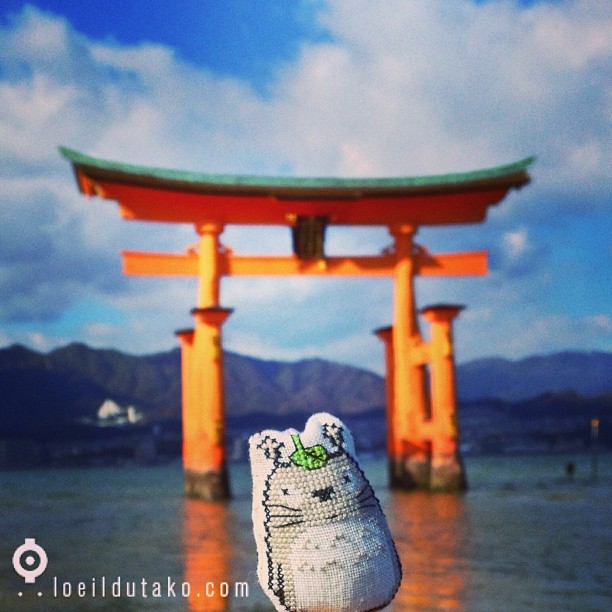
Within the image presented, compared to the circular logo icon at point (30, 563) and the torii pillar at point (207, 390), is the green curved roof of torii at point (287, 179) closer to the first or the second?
the torii pillar at point (207, 390)

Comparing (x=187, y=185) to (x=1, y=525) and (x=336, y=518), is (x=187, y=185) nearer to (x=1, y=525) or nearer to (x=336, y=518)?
(x=1, y=525)

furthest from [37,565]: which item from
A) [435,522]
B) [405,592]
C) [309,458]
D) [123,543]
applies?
[309,458]

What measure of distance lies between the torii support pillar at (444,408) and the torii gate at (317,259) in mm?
18

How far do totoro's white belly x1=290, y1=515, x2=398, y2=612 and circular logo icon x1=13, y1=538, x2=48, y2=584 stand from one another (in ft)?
19.1

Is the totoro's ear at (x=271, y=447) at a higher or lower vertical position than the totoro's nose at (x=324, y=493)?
higher

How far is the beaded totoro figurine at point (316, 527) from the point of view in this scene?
218 cm

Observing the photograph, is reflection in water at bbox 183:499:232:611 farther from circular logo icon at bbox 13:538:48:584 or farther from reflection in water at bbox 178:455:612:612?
circular logo icon at bbox 13:538:48:584

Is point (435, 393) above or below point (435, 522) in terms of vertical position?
above

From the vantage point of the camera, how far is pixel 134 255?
14562 millimetres

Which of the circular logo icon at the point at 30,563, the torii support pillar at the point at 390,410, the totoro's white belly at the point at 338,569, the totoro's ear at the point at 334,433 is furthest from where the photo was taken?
the torii support pillar at the point at 390,410

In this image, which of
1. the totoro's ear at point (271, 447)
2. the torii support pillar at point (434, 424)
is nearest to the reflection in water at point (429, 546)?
the torii support pillar at point (434, 424)

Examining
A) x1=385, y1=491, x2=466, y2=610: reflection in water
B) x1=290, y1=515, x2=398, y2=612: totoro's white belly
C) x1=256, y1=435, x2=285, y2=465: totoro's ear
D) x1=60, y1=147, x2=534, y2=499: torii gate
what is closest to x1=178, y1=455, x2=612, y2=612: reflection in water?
x1=385, y1=491, x2=466, y2=610: reflection in water

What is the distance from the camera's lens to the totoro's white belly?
2170 millimetres

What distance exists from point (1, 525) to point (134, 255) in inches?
212
